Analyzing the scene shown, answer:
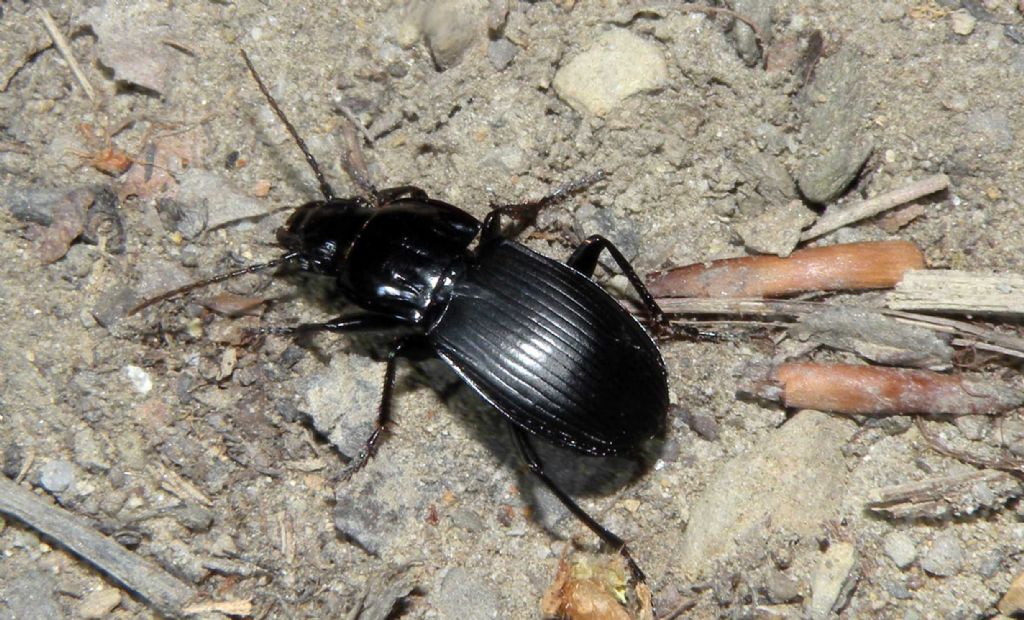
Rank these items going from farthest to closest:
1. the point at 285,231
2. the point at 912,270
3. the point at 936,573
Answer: the point at 285,231, the point at 912,270, the point at 936,573

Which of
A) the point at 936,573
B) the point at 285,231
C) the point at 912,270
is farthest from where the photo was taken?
the point at 285,231

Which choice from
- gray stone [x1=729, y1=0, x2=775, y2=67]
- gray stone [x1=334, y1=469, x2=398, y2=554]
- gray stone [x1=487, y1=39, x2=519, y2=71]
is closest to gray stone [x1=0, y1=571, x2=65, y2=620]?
gray stone [x1=334, y1=469, x2=398, y2=554]

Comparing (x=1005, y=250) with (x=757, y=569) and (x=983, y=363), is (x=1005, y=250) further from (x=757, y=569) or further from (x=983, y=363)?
(x=757, y=569)

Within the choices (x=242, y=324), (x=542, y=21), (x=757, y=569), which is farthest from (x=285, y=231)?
(x=757, y=569)

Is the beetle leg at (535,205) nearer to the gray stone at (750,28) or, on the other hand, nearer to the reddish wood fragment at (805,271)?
the reddish wood fragment at (805,271)

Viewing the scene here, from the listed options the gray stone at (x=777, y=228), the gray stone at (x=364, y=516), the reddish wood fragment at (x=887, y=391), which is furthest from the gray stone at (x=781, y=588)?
the gray stone at (x=364, y=516)

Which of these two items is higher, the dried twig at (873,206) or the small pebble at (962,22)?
the small pebble at (962,22)

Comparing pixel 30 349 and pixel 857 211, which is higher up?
pixel 857 211
